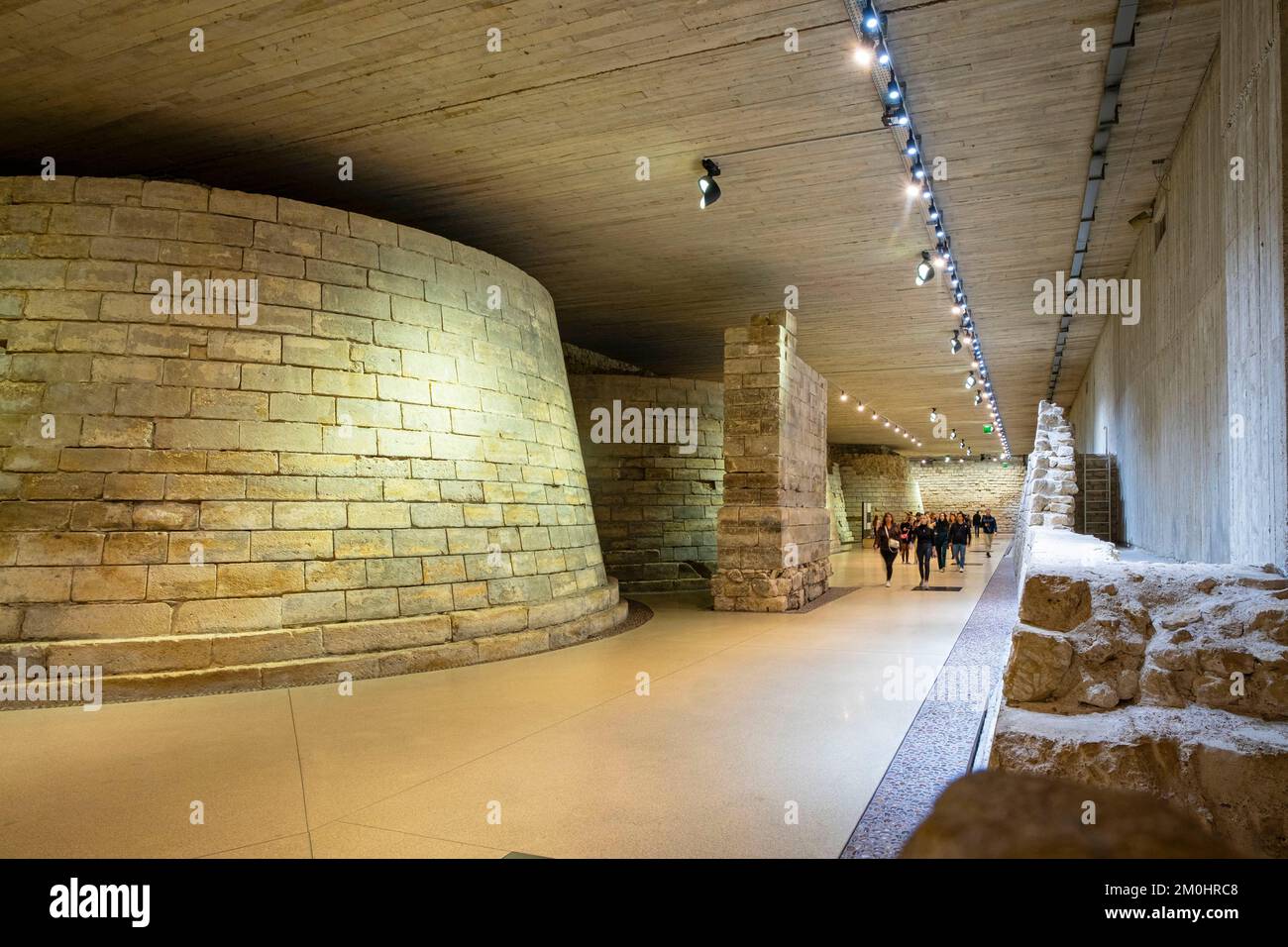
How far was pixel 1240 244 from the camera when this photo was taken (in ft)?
16.0

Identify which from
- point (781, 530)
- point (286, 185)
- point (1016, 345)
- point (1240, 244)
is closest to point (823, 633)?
point (781, 530)

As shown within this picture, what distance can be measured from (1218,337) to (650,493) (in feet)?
32.5

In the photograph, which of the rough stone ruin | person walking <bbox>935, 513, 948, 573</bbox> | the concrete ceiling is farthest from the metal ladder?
the rough stone ruin

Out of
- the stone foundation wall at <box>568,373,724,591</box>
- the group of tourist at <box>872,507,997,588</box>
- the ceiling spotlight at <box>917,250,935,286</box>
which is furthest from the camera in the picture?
the stone foundation wall at <box>568,373,724,591</box>

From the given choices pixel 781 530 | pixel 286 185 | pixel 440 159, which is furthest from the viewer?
pixel 781 530

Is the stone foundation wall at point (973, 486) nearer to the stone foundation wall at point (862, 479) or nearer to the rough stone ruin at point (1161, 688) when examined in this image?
the stone foundation wall at point (862, 479)

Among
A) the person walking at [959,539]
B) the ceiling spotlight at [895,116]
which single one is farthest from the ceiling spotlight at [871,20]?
the person walking at [959,539]

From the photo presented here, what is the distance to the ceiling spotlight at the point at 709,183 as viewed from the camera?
8.10 m

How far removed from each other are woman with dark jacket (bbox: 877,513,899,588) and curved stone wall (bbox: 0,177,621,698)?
27.1 feet

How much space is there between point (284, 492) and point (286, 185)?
4.01 metres

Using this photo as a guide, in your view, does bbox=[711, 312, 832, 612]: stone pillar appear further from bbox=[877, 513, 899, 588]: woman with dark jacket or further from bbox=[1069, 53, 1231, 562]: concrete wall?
bbox=[1069, 53, 1231, 562]: concrete wall

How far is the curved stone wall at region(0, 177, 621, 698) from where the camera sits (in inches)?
250

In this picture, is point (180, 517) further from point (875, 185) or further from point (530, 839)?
point (875, 185)

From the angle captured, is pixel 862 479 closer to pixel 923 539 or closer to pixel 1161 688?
pixel 923 539
